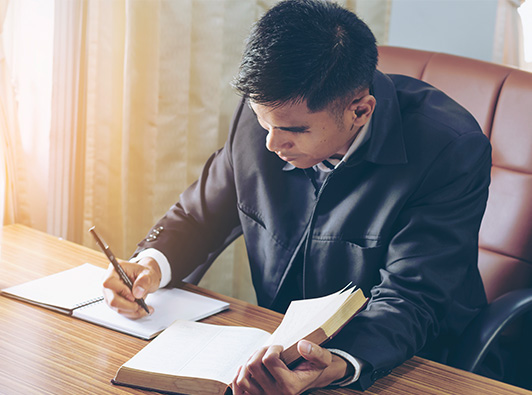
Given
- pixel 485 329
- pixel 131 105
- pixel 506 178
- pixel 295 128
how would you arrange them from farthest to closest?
pixel 131 105 < pixel 506 178 < pixel 485 329 < pixel 295 128

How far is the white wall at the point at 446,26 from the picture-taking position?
2.03m

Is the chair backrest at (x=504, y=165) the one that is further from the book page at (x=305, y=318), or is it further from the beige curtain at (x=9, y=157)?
the beige curtain at (x=9, y=157)

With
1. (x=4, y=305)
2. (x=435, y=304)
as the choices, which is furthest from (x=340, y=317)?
(x=4, y=305)

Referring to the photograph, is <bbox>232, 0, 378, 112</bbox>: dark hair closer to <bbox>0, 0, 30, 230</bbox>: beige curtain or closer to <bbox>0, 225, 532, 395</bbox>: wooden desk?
<bbox>0, 225, 532, 395</bbox>: wooden desk

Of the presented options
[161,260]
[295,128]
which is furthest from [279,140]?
[161,260]

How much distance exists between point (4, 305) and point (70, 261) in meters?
0.24

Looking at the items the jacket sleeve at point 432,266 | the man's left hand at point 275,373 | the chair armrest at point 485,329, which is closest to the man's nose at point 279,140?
the jacket sleeve at point 432,266

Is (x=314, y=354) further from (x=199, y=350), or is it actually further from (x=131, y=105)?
(x=131, y=105)

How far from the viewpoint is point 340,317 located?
0.86 metres

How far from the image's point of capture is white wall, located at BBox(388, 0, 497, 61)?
2.03 meters

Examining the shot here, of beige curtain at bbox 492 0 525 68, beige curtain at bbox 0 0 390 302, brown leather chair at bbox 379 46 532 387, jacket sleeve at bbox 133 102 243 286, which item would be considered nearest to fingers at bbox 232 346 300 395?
jacket sleeve at bbox 133 102 243 286

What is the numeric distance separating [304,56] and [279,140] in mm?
175

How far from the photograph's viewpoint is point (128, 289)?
110 cm

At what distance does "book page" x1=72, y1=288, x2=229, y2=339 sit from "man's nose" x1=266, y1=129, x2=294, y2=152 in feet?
1.08
